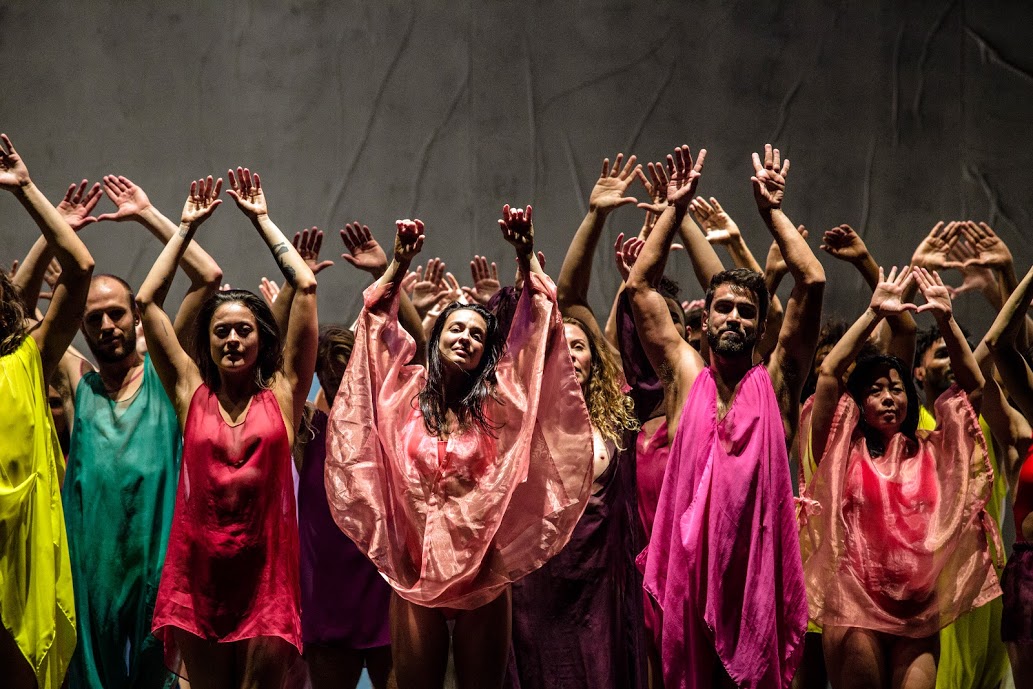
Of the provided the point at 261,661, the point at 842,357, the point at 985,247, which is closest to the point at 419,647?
the point at 261,661

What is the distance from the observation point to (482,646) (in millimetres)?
3506

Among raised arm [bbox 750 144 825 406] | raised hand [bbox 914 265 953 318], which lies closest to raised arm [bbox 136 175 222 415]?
raised arm [bbox 750 144 825 406]

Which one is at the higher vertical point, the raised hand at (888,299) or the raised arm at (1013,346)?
the raised hand at (888,299)

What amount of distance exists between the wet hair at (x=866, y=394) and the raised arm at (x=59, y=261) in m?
2.35

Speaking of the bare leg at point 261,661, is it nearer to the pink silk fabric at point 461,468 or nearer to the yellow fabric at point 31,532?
the pink silk fabric at point 461,468

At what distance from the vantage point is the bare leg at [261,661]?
3.52 m

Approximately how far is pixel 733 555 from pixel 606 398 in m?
0.83

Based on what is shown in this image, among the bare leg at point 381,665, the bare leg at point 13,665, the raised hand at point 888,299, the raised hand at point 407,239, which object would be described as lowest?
the bare leg at point 381,665

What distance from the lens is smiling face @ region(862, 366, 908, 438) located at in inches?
160

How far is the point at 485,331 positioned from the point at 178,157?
271cm

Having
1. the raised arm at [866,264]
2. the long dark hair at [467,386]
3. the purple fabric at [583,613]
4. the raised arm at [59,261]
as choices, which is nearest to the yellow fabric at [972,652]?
the raised arm at [866,264]

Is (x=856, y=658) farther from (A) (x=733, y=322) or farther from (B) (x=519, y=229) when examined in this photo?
(B) (x=519, y=229)

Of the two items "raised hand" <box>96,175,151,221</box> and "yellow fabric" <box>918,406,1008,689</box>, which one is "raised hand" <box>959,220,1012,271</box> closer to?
"yellow fabric" <box>918,406,1008,689</box>

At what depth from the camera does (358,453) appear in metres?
3.65
